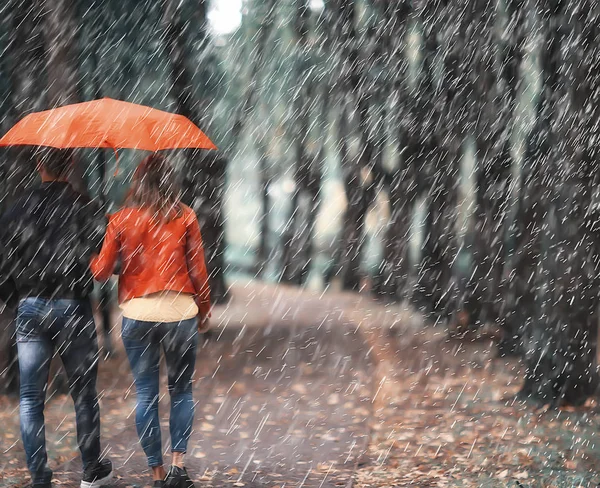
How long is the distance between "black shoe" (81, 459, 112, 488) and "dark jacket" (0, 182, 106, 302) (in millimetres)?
1153

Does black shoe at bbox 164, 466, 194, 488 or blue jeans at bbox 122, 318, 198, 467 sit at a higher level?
blue jeans at bbox 122, 318, 198, 467

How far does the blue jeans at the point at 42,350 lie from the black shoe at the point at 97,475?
0.32 m

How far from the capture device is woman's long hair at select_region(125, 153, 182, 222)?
5.17 meters

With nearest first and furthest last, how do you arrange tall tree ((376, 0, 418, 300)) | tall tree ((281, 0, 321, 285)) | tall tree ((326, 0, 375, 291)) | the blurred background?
the blurred background → tall tree ((376, 0, 418, 300)) → tall tree ((326, 0, 375, 291)) → tall tree ((281, 0, 321, 285))

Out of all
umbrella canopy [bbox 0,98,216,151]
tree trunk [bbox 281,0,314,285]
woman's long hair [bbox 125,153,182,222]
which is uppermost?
umbrella canopy [bbox 0,98,216,151]

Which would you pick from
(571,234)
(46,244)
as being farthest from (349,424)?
(46,244)

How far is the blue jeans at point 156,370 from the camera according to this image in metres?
5.19

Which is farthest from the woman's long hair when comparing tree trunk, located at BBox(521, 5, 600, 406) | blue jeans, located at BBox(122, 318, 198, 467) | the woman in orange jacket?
tree trunk, located at BBox(521, 5, 600, 406)

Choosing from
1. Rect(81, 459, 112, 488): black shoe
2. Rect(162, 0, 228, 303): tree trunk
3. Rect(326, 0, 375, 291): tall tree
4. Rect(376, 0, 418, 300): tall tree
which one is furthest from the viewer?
Rect(326, 0, 375, 291): tall tree

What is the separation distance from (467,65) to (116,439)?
9925 millimetres

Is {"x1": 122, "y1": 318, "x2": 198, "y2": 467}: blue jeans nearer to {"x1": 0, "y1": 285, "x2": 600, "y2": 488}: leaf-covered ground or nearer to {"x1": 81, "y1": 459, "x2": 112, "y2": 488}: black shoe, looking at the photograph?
{"x1": 81, "y1": 459, "x2": 112, "y2": 488}: black shoe

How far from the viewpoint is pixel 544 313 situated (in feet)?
28.2

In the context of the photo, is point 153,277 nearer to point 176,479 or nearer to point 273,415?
point 176,479

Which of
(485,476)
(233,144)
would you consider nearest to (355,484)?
(485,476)
